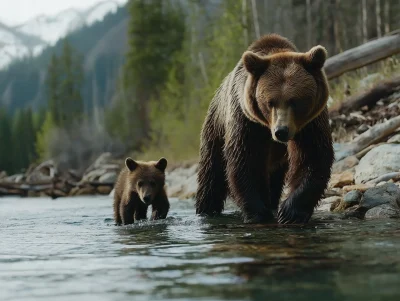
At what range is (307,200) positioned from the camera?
17.6ft

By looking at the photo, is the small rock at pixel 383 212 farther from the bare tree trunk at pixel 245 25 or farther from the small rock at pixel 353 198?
the bare tree trunk at pixel 245 25

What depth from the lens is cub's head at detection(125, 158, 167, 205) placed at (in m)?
6.97

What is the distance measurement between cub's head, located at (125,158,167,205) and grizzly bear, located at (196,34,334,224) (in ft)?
3.64

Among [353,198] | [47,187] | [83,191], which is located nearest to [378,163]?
[353,198]

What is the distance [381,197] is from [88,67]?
122 meters

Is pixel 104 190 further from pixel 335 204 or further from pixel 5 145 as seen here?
pixel 5 145

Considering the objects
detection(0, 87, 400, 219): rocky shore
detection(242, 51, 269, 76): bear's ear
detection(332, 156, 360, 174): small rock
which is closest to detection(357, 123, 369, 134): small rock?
detection(0, 87, 400, 219): rocky shore

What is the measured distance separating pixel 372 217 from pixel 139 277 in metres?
3.14

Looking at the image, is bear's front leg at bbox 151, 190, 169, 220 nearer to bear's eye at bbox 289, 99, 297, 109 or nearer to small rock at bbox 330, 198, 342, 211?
small rock at bbox 330, 198, 342, 211

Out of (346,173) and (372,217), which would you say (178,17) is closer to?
(346,173)

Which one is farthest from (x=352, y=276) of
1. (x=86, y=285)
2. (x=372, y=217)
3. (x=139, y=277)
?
(x=372, y=217)

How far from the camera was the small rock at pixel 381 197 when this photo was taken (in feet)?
19.2

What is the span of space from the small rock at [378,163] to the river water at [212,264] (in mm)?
2658

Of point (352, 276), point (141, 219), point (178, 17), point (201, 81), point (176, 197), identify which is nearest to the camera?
point (352, 276)
